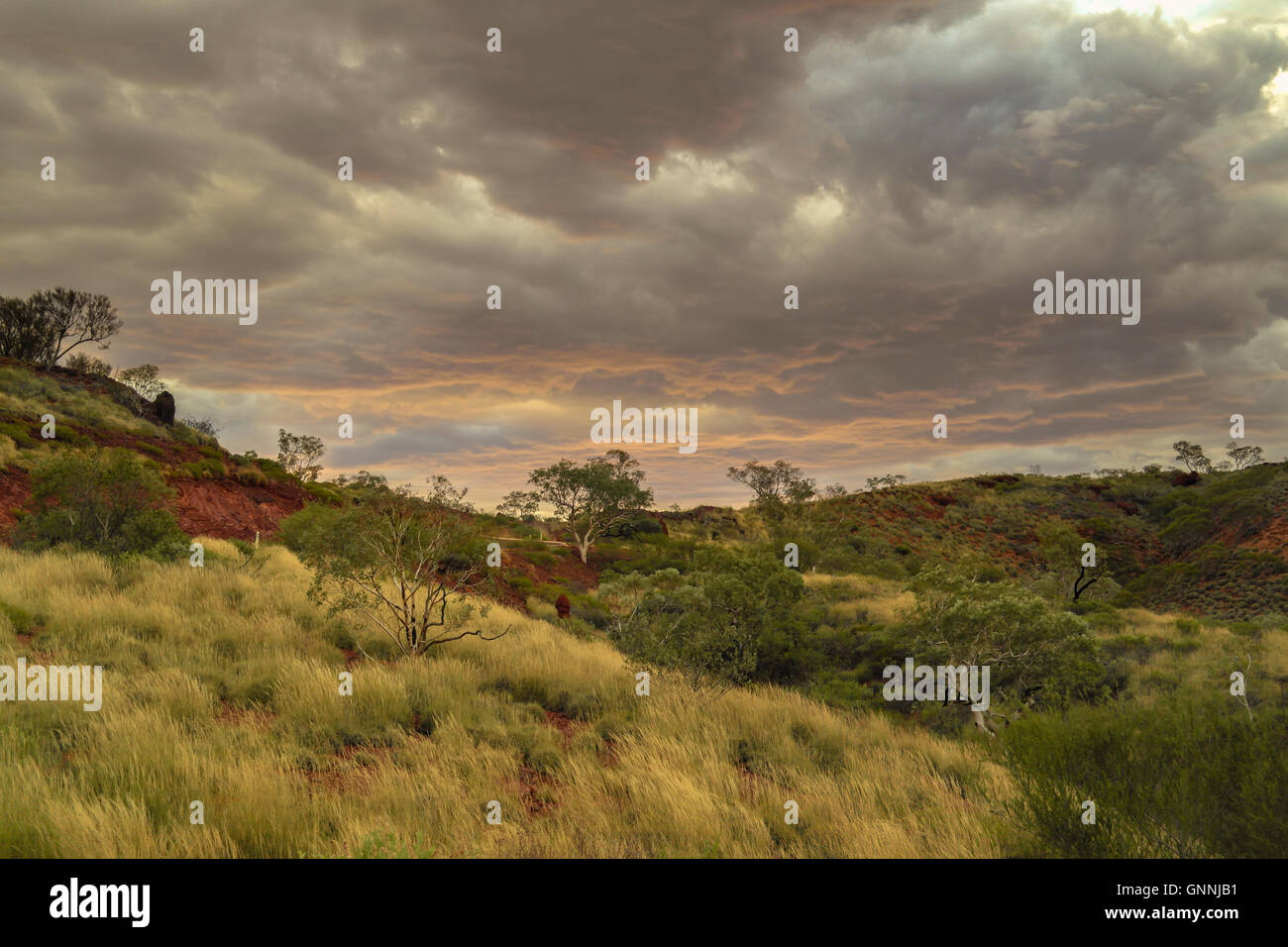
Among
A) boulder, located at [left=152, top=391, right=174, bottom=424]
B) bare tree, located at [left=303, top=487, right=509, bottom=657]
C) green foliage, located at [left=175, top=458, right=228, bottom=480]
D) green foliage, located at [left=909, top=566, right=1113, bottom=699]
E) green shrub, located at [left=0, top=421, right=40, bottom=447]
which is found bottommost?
green foliage, located at [left=909, top=566, right=1113, bottom=699]

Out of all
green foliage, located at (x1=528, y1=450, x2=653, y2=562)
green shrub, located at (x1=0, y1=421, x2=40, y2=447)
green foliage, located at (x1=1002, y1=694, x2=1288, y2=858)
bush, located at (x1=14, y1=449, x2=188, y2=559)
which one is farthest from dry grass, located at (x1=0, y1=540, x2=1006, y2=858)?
green foliage, located at (x1=528, y1=450, x2=653, y2=562)

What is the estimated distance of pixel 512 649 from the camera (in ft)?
43.4

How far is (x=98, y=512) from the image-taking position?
62.8ft

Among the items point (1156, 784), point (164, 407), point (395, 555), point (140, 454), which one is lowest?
point (1156, 784)

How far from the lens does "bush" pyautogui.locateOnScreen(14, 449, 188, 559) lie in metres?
18.6

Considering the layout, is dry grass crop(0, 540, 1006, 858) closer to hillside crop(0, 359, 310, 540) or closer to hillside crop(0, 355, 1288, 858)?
hillside crop(0, 355, 1288, 858)

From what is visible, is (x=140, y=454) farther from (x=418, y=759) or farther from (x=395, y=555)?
(x=418, y=759)

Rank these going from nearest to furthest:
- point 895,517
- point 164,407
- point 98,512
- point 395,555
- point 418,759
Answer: point 418,759 → point 395,555 → point 98,512 → point 164,407 → point 895,517

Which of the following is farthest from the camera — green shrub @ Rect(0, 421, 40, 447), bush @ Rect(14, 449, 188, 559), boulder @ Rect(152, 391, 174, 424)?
boulder @ Rect(152, 391, 174, 424)

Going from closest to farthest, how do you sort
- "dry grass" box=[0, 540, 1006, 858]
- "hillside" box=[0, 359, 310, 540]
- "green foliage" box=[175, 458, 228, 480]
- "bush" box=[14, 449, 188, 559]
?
1. "dry grass" box=[0, 540, 1006, 858]
2. "bush" box=[14, 449, 188, 559]
3. "hillside" box=[0, 359, 310, 540]
4. "green foliage" box=[175, 458, 228, 480]

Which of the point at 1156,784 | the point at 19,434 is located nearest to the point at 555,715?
the point at 1156,784

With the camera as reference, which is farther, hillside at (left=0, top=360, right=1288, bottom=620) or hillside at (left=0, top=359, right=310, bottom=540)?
hillside at (left=0, top=360, right=1288, bottom=620)
